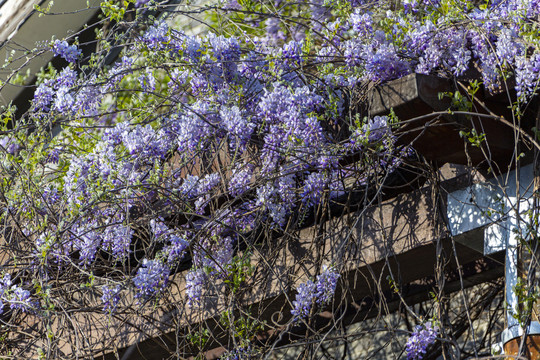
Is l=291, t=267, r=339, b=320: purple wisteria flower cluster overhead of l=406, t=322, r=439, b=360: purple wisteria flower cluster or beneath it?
overhead

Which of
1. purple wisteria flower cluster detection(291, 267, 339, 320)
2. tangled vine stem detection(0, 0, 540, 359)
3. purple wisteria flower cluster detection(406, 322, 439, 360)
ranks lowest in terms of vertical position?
purple wisteria flower cluster detection(406, 322, 439, 360)

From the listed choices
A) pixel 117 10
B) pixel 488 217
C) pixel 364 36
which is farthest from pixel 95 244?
pixel 488 217

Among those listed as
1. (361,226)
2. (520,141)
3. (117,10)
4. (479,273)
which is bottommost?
(479,273)

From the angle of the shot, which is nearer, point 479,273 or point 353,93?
point 353,93

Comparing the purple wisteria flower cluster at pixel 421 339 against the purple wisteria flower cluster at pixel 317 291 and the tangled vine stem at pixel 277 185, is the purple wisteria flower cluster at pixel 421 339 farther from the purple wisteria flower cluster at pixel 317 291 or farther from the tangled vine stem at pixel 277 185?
the purple wisteria flower cluster at pixel 317 291

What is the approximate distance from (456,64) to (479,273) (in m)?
0.96

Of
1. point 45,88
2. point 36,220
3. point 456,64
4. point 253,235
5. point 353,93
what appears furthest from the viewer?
point 45,88

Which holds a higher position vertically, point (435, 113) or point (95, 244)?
point (435, 113)

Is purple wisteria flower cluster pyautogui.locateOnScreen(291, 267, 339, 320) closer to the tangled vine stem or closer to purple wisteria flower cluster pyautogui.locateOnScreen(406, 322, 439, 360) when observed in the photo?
the tangled vine stem

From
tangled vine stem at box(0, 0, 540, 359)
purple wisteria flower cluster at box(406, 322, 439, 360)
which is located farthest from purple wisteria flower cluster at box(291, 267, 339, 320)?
purple wisteria flower cluster at box(406, 322, 439, 360)

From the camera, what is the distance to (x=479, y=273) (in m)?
2.93

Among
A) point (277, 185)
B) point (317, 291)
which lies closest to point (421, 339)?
point (317, 291)

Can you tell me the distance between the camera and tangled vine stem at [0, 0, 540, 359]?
230 centimetres

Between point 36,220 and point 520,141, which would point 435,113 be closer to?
point 520,141
